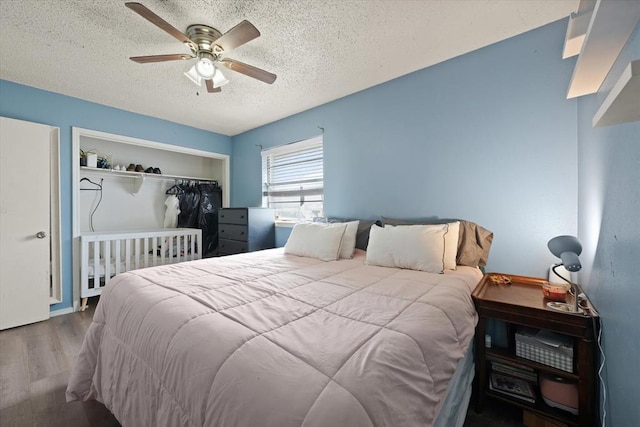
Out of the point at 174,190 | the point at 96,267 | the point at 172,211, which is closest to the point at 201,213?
the point at 172,211

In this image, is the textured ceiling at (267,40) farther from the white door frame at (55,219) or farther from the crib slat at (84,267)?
the crib slat at (84,267)

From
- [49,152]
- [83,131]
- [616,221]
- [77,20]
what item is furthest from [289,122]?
[616,221]

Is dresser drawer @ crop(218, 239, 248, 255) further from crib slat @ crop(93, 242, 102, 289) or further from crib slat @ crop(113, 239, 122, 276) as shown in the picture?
crib slat @ crop(93, 242, 102, 289)

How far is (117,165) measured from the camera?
3730 millimetres

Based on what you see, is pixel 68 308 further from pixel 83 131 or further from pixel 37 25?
pixel 37 25

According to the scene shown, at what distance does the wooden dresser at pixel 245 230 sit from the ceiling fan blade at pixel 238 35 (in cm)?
200

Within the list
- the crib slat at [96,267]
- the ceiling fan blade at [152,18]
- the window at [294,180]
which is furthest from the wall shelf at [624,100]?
the crib slat at [96,267]

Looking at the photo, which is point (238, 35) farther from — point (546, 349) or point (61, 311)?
point (61, 311)

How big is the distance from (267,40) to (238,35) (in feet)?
1.41

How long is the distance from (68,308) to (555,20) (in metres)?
5.22

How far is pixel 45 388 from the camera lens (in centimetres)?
166

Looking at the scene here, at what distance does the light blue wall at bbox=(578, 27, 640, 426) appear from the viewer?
0.85 metres

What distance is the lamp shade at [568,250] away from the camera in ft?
4.09

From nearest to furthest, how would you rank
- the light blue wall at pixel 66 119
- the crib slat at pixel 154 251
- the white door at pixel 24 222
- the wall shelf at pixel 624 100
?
the wall shelf at pixel 624 100
the white door at pixel 24 222
the light blue wall at pixel 66 119
the crib slat at pixel 154 251
